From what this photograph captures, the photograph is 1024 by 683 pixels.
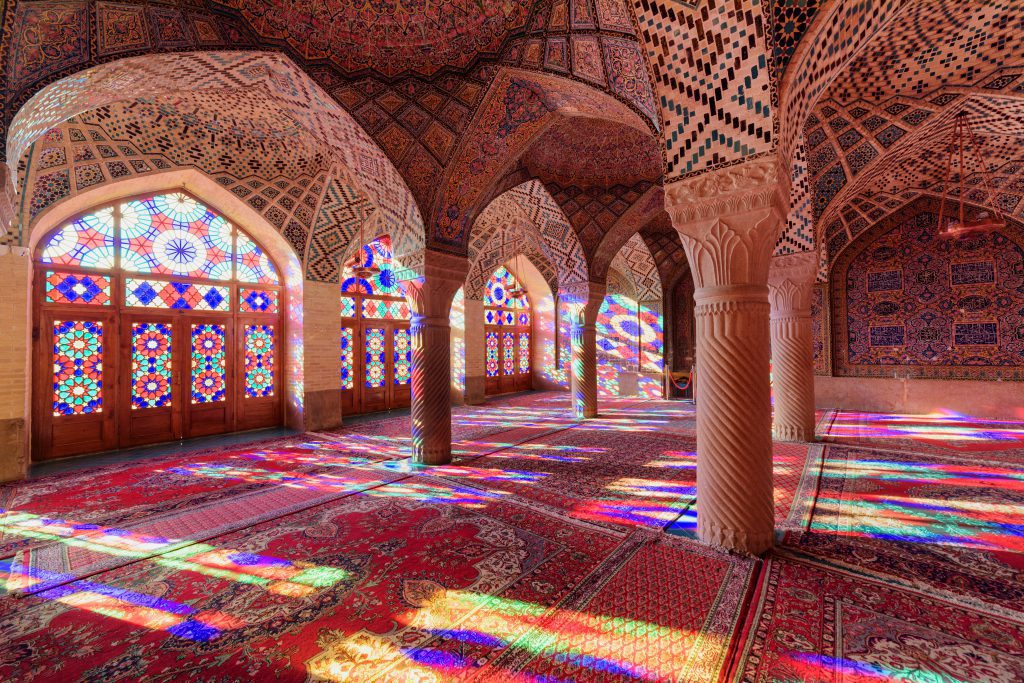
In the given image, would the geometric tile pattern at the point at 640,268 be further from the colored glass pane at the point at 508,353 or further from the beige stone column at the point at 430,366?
the beige stone column at the point at 430,366

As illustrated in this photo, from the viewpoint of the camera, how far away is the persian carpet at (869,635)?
203cm

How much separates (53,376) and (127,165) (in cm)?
310

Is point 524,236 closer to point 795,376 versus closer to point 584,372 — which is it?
point 584,372

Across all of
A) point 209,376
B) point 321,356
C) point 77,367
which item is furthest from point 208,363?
point 321,356

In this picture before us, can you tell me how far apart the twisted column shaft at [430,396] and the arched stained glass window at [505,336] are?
23.0ft

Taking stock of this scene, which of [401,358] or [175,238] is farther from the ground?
[175,238]

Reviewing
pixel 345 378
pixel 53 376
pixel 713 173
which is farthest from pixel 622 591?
pixel 345 378

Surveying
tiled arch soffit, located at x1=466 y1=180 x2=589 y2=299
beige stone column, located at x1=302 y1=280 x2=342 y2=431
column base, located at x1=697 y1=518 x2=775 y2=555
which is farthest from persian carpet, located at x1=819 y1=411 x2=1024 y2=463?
beige stone column, located at x1=302 y1=280 x2=342 y2=431

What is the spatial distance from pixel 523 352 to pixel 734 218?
12.0 meters

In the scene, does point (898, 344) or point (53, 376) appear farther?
point (898, 344)

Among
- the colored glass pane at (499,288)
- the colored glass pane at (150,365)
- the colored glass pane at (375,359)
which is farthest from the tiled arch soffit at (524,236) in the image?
the colored glass pane at (150,365)

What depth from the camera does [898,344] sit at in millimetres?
9797

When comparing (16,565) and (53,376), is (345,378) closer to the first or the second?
(53,376)

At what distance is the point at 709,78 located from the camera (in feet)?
10.7
